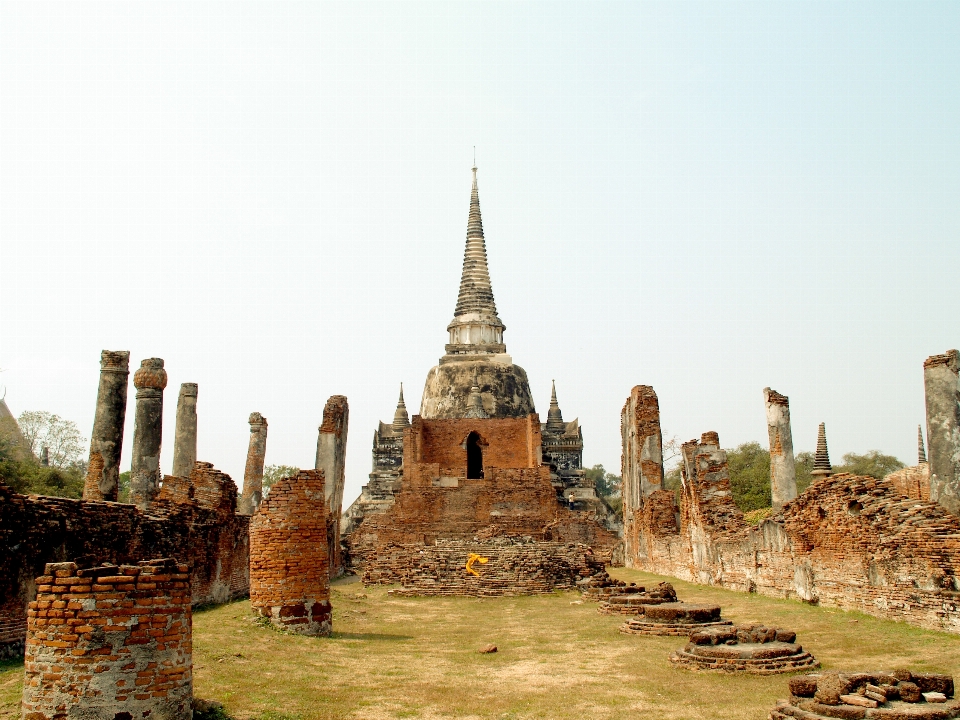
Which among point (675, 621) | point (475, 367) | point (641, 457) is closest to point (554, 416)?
point (475, 367)

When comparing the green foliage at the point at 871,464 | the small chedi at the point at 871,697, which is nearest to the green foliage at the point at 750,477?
the green foliage at the point at 871,464

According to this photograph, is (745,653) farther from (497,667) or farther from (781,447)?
(781,447)

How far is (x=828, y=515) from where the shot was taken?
11.9 meters

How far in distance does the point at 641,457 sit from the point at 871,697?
17.7 m

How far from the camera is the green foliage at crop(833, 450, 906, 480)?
41.8 metres

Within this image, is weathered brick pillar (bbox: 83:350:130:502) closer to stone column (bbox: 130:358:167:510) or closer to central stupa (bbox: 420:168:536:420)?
stone column (bbox: 130:358:167:510)

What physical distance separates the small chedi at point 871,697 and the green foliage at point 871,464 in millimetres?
37380

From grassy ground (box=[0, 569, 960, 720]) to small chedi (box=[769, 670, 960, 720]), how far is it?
388 millimetres

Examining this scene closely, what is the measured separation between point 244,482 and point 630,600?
1280cm

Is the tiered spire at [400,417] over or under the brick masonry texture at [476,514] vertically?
over

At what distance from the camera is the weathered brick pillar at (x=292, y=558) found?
10.3 meters

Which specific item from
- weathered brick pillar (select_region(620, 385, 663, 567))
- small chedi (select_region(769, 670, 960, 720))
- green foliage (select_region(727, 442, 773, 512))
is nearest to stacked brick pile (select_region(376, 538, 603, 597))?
weathered brick pillar (select_region(620, 385, 663, 567))

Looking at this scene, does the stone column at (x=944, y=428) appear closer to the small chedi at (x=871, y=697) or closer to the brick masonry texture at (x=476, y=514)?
the small chedi at (x=871, y=697)

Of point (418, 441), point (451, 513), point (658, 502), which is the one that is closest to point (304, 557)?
point (658, 502)
